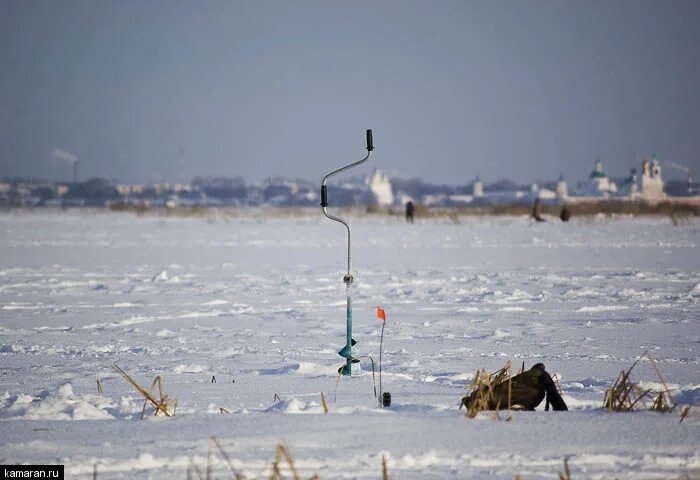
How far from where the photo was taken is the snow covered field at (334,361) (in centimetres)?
406

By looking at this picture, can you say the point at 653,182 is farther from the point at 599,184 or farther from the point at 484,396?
the point at 484,396

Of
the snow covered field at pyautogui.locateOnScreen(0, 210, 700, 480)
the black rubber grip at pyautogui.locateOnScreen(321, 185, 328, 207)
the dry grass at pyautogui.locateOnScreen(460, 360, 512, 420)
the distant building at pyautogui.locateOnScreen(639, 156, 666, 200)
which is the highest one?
the distant building at pyautogui.locateOnScreen(639, 156, 666, 200)

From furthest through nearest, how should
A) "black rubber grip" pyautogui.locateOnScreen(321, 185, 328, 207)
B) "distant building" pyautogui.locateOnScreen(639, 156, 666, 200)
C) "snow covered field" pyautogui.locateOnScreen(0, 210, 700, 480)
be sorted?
"distant building" pyautogui.locateOnScreen(639, 156, 666, 200) < "black rubber grip" pyautogui.locateOnScreen(321, 185, 328, 207) < "snow covered field" pyautogui.locateOnScreen(0, 210, 700, 480)

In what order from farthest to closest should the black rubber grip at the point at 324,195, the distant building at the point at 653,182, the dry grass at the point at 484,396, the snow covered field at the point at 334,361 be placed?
the distant building at the point at 653,182
the black rubber grip at the point at 324,195
the dry grass at the point at 484,396
the snow covered field at the point at 334,361

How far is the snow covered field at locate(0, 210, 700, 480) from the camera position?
13.3 feet

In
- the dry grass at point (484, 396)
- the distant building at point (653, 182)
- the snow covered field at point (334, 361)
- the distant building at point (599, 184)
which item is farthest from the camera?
the distant building at point (599, 184)

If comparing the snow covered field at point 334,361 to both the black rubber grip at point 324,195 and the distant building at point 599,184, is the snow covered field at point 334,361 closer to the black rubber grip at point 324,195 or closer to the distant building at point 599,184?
the black rubber grip at point 324,195

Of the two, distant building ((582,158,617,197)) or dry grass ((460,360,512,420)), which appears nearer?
dry grass ((460,360,512,420))

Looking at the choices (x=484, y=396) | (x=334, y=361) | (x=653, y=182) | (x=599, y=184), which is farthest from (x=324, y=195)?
(x=599, y=184)

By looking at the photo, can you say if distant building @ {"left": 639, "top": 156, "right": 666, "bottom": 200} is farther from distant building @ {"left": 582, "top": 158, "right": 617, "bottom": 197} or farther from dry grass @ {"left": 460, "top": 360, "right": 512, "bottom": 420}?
dry grass @ {"left": 460, "top": 360, "right": 512, "bottom": 420}

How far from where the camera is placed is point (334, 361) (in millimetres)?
7441

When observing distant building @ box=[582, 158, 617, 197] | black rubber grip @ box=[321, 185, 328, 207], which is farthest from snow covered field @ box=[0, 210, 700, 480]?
distant building @ box=[582, 158, 617, 197]

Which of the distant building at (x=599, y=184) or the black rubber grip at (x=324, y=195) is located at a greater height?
the distant building at (x=599, y=184)

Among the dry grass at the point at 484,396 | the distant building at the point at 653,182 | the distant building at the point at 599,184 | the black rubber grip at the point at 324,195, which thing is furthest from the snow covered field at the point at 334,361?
the distant building at the point at 599,184
